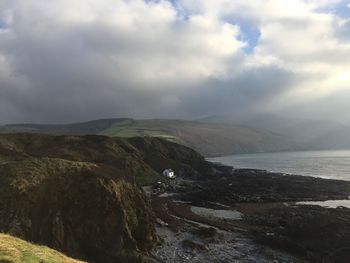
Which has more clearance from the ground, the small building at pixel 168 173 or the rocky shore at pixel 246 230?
the small building at pixel 168 173

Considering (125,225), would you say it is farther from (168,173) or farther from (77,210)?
(168,173)

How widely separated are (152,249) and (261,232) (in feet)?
56.1

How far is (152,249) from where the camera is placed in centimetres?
4166

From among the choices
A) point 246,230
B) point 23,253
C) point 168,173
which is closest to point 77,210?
point 23,253

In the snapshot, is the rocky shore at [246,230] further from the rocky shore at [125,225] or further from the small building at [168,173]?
the small building at [168,173]

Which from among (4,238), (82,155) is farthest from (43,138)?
(4,238)

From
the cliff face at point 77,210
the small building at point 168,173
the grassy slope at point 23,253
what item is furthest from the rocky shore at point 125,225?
the small building at point 168,173

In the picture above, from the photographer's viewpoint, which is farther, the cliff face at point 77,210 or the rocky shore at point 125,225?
the rocky shore at point 125,225

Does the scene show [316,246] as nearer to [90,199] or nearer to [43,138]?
[90,199]

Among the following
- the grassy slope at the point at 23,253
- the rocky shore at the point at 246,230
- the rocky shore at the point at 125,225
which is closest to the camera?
the grassy slope at the point at 23,253

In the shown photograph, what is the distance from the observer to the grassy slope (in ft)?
55.7

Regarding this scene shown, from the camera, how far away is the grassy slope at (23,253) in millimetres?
16984

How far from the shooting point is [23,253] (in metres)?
17.9

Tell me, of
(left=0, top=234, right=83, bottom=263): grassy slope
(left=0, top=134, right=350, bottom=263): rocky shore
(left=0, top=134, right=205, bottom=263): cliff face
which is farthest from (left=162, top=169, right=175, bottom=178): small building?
(left=0, top=234, right=83, bottom=263): grassy slope
